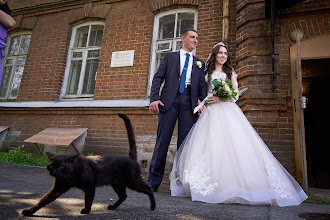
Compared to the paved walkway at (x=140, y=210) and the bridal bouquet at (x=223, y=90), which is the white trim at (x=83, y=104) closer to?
the bridal bouquet at (x=223, y=90)

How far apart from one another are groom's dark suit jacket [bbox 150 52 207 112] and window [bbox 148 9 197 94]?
2550mm

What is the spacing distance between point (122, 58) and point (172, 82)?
10.6ft

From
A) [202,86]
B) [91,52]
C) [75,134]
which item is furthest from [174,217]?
[91,52]

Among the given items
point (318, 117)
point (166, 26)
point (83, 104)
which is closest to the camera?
point (83, 104)

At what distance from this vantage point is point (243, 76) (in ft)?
14.9

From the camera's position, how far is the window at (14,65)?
7.43 m

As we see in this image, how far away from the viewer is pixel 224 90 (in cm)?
297

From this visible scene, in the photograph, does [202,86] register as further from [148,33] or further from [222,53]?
[148,33]

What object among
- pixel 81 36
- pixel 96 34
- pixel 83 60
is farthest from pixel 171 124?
pixel 81 36

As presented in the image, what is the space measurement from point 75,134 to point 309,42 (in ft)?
16.8

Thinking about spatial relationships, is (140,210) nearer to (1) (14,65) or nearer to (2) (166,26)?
(2) (166,26)

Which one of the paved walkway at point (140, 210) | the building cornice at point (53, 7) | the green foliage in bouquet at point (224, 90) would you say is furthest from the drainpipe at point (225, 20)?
the paved walkway at point (140, 210)

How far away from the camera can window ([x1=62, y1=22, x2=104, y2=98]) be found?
6.68 meters

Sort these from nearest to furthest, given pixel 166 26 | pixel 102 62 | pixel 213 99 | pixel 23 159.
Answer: pixel 213 99 → pixel 23 159 → pixel 166 26 → pixel 102 62
